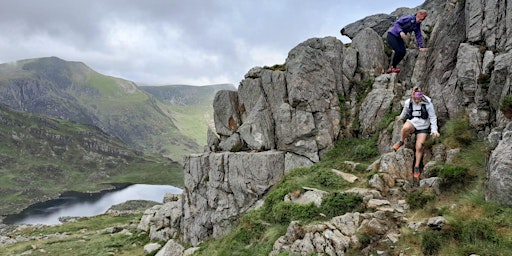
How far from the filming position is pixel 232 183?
37.2 meters

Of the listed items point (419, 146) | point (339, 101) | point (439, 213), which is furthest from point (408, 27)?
point (439, 213)

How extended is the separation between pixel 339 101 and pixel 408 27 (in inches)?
391

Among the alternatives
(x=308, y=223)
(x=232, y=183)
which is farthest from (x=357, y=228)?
(x=232, y=183)

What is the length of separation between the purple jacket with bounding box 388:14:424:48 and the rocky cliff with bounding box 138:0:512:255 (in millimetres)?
1062

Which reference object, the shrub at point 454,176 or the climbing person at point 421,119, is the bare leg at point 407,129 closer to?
the climbing person at point 421,119

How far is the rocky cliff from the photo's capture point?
19078 mm

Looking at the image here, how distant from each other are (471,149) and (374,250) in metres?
8.51

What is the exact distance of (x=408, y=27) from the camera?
2733cm

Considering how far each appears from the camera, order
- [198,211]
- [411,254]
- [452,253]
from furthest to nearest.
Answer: [198,211], [411,254], [452,253]

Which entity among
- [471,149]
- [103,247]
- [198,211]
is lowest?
[103,247]

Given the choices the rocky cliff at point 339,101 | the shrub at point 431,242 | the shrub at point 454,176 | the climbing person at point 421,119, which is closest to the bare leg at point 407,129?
the climbing person at point 421,119

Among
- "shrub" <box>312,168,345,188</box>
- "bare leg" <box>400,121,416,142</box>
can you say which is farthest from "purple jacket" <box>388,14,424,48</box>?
"shrub" <box>312,168,345,188</box>

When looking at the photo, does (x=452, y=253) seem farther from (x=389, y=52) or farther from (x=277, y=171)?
(x=389, y=52)

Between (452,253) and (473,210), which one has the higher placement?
(473,210)
